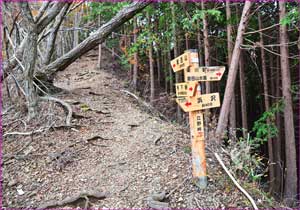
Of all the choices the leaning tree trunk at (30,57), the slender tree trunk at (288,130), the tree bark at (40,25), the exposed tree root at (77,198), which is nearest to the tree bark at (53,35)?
the tree bark at (40,25)

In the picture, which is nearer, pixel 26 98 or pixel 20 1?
pixel 20 1

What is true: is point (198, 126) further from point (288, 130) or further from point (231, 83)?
point (288, 130)

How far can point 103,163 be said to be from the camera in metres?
3.97

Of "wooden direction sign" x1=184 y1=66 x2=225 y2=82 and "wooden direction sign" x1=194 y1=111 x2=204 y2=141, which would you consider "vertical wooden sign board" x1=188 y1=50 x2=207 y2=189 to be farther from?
"wooden direction sign" x1=184 y1=66 x2=225 y2=82

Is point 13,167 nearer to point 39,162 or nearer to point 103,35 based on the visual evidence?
point 39,162

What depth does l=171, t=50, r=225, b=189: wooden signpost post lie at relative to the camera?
3064mm

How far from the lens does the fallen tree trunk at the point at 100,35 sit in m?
5.92

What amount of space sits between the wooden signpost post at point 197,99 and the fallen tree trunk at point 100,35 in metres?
3.33

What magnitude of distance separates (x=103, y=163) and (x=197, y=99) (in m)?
1.97

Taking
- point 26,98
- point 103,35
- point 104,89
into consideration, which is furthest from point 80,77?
point 26,98

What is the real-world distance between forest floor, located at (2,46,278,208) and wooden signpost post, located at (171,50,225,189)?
37 cm

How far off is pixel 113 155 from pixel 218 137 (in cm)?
193

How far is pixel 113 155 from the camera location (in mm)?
4219

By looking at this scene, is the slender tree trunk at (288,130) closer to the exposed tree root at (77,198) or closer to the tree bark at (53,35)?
the exposed tree root at (77,198)
